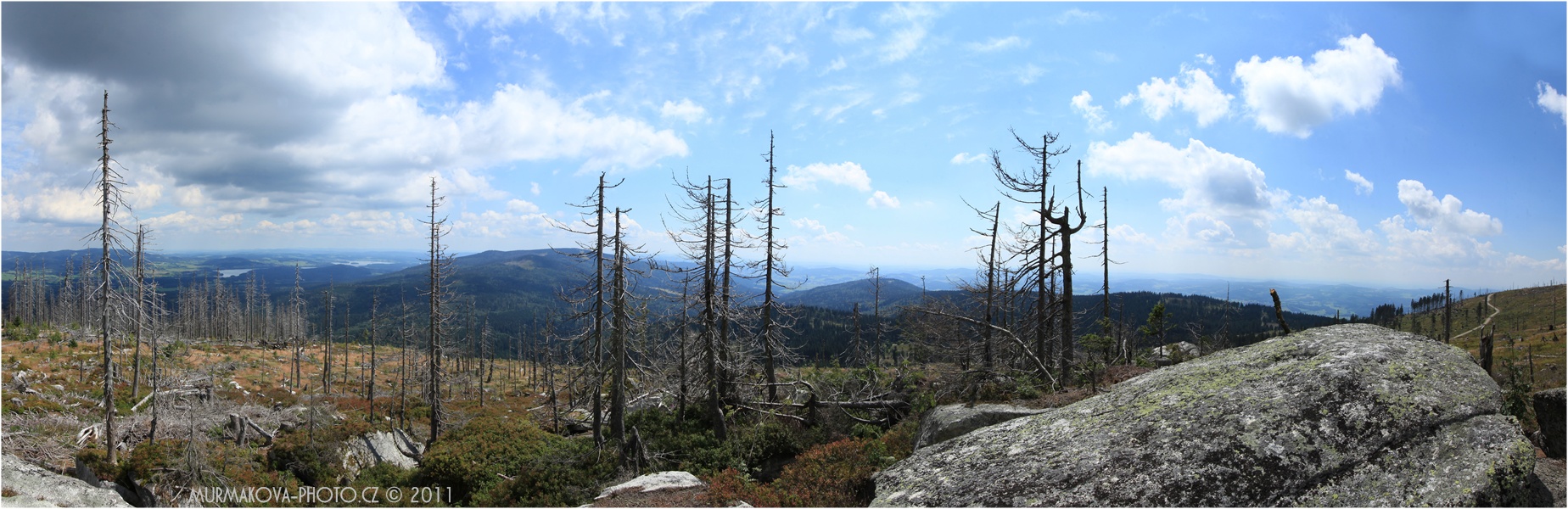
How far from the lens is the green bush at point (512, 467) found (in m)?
16.6

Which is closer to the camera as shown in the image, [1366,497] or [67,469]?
[1366,497]

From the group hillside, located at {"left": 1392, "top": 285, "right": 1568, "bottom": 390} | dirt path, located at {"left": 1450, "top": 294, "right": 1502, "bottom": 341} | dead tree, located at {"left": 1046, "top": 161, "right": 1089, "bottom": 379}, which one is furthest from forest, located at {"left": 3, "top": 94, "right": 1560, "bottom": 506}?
dirt path, located at {"left": 1450, "top": 294, "right": 1502, "bottom": 341}

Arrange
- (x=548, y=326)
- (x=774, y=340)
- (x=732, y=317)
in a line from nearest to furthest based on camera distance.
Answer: (x=732, y=317) → (x=774, y=340) → (x=548, y=326)

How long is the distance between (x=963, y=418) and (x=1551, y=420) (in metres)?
9.18

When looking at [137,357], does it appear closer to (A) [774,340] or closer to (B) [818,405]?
(A) [774,340]

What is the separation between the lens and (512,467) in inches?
799

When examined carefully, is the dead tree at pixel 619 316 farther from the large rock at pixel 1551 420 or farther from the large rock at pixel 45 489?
the large rock at pixel 1551 420

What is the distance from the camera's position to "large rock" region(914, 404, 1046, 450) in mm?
9016

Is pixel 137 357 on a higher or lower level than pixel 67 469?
higher

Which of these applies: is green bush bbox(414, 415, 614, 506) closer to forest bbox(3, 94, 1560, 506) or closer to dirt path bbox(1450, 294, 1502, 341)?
forest bbox(3, 94, 1560, 506)

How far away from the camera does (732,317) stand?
21.2m

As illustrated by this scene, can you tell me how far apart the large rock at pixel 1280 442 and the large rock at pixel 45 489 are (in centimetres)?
2547

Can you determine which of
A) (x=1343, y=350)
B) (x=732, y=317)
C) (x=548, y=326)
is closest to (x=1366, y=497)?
(x=1343, y=350)

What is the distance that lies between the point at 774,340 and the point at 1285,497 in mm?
18686
